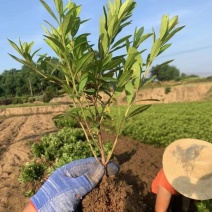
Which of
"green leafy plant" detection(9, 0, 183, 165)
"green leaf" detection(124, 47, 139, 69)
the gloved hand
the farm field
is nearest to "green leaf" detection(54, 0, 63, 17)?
"green leafy plant" detection(9, 0, 183, 165)

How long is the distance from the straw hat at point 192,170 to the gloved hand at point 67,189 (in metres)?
0.64

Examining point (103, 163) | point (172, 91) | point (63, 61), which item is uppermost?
point (63, 61)

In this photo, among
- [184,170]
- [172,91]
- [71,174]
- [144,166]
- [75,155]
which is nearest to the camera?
[71,174]

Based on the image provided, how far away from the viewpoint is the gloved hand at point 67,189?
274 centimetres

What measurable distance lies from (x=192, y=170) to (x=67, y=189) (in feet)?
3.85

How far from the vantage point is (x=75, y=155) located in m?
6.20

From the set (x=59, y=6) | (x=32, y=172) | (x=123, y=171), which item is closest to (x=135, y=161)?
(x=123, y=171)

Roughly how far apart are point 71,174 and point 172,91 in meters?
41.9

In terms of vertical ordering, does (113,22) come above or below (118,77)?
above

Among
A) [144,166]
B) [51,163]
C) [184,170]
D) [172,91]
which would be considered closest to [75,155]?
Result: [51,163]

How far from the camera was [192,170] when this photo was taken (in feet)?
10.4

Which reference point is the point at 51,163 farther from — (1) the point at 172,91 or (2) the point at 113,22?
(1) the point at 172,91

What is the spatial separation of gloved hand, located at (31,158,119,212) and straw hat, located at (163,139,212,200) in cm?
64

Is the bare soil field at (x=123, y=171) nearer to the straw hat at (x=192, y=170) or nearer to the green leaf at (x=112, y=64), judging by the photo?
the straw hat at (x=192, y=170)
